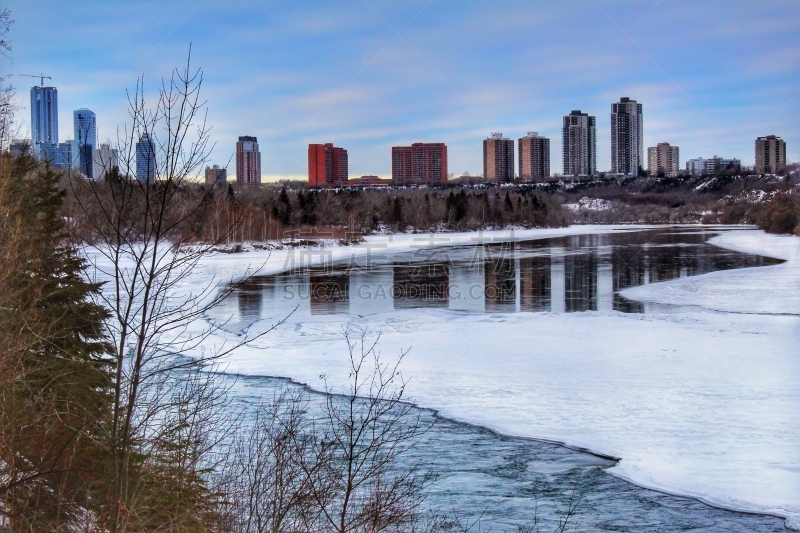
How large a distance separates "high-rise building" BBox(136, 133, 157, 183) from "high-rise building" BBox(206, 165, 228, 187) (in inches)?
14.4

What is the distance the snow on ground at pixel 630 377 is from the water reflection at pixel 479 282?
197cm

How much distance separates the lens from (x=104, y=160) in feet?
14.7

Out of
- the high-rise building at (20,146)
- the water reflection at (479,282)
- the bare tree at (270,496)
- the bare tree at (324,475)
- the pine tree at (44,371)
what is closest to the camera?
the pine tree at (44,371)

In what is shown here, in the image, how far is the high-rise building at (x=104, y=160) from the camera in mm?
4293

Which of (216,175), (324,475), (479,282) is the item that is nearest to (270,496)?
(324,475)

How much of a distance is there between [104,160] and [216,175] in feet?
2.35

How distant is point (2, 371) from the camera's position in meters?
6.60

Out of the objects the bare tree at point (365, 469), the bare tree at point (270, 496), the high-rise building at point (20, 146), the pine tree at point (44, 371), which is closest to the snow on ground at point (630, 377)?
the bare tree at point (365, 469)

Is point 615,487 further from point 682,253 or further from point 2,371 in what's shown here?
point 682,253

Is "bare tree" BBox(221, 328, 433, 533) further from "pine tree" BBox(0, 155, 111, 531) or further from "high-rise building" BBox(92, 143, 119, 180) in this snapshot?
"high-rise building" BBox(92, 143, 119, 180)

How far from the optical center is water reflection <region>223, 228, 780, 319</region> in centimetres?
2142

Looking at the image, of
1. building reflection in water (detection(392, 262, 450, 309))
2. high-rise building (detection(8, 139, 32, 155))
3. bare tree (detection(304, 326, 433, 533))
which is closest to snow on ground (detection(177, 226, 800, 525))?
bare tree (detection(304, 326, 433, 533))

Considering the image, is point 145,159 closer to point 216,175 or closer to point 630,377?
point 216,175

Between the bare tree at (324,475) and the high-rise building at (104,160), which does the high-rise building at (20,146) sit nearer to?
the bare tree at (324,475)
